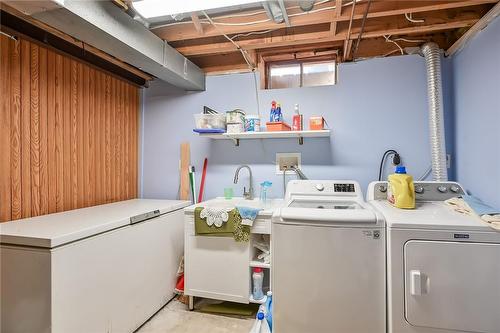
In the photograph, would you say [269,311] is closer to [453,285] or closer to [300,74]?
[453,285]

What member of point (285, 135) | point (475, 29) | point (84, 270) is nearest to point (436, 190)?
point (475, 29)

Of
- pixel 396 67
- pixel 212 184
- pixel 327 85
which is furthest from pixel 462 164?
pixel 212 184

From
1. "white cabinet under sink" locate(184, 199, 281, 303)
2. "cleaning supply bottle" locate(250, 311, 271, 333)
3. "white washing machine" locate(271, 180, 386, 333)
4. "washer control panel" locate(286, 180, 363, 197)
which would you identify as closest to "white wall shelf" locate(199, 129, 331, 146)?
"washer control panel" locate(286, 180, 363, 197)

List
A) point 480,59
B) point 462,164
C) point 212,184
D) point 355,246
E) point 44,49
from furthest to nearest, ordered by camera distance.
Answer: point 212,184
point 462,164
point 44,49
point 480,59
point 355,246

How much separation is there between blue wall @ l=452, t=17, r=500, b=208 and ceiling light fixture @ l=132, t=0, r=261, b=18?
1.59 m

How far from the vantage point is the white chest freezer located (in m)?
1.35

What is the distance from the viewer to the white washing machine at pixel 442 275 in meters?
1.34

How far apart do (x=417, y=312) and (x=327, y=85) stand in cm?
198

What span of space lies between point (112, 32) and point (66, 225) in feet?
4.13

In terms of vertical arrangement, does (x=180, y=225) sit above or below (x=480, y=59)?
below

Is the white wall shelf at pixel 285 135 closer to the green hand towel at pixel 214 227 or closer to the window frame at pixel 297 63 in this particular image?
the window frame at pixel 297 63

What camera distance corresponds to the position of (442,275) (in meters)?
1.39

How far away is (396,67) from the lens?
239cm

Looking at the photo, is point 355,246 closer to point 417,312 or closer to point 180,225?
point 417,312
